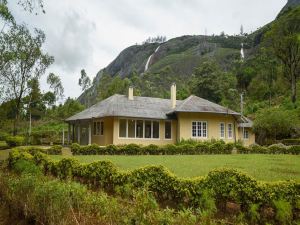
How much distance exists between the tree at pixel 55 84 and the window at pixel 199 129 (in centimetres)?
1925

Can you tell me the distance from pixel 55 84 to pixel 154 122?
55.2ft

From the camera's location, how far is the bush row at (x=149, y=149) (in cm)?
2186

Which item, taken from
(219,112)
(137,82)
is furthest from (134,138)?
(137,82)

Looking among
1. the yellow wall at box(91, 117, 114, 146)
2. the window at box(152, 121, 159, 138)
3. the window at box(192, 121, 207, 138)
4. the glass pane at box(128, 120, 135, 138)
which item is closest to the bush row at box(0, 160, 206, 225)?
the yellow wall at box(91, 117, 114, 146)

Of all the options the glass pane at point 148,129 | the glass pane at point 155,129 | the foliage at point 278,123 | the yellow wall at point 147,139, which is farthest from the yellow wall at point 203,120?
the foliage at point 278,123

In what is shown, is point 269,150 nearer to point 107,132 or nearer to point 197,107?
point 197,107

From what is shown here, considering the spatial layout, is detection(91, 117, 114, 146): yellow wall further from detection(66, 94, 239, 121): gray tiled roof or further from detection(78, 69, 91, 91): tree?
detection(78, 69, 91, 91): tree

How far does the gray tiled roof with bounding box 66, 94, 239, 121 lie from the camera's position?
26720 mm

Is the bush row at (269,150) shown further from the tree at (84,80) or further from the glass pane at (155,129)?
the tree at (84,80)

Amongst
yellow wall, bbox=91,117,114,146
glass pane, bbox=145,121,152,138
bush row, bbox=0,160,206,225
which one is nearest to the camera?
bush row, bbox=0,160,206,225

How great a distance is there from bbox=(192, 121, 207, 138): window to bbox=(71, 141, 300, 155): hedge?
541cm

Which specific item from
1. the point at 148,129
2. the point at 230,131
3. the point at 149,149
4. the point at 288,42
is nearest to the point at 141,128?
the point at 148,129

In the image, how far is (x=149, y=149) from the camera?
875 inches

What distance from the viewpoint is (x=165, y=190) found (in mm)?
7676
